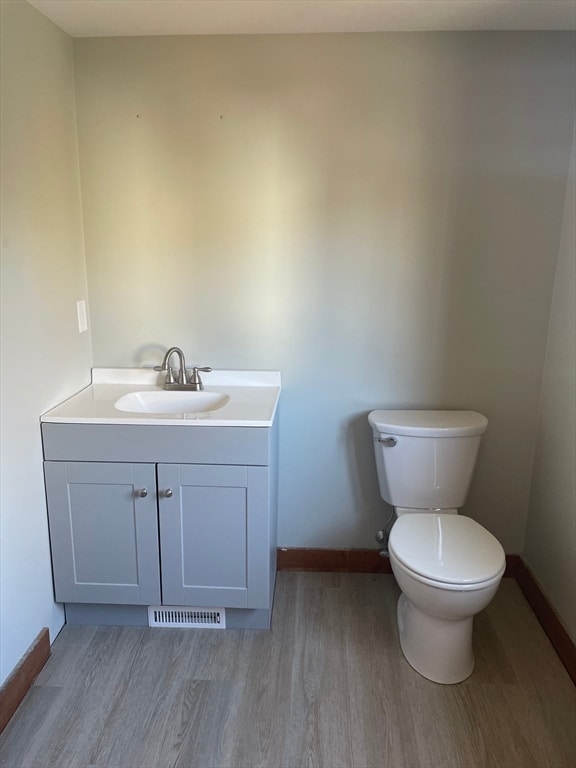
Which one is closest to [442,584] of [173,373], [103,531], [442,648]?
[442,648]

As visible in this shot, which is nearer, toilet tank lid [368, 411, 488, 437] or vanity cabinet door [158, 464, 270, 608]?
vanity cabinet door [158, 464, 270, 608]

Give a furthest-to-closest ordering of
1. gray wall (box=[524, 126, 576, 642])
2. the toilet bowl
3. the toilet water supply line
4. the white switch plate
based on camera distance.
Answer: the toilet water supply line < the white switch plate < gray wall (box=[524, 126, 576, 642]) < the toilet bowl

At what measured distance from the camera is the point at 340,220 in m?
2.14

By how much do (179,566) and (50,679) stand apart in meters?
0.55

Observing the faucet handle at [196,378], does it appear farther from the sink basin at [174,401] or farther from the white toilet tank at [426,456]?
the white toilet tank at [426,456]

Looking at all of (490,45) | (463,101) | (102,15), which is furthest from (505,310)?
(102,15)

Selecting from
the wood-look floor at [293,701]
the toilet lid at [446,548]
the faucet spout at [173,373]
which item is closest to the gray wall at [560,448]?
the wood-look floor at [293,701]

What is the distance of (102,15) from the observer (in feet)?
6.06

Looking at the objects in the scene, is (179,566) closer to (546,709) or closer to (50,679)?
(50,679)

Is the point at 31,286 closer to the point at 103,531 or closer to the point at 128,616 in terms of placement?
the point at 103,531

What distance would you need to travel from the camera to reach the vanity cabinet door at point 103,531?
75.4 inches

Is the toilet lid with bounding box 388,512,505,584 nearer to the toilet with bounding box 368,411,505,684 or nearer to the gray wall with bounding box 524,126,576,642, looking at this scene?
the toilet with bounding box 368,411,505,684

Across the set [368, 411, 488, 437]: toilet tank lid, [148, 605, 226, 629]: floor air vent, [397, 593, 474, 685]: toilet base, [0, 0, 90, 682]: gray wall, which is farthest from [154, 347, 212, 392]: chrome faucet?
[397, 593, 474, 685]: toilet base

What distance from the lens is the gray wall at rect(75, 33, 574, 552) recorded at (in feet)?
6.65
